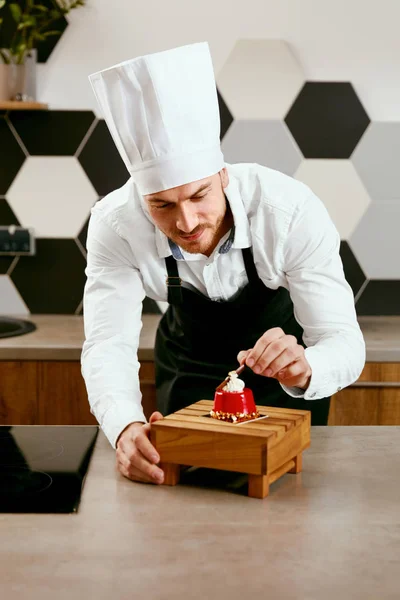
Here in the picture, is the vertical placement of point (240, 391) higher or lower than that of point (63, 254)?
higher

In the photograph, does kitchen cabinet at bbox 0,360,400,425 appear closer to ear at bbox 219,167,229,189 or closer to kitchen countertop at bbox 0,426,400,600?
ear at bbox 219,167,229,189

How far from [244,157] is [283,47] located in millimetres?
410

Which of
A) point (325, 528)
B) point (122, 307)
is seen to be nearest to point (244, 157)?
point (122, 307)

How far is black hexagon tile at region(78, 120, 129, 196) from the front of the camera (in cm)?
279

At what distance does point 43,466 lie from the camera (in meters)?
1.37

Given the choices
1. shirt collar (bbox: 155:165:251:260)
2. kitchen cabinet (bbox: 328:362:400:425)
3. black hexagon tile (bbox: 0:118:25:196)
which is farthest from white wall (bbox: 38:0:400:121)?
shirt collar (bbox: 155:165:251:260)

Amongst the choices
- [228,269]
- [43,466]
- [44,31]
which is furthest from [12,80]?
[43,466]

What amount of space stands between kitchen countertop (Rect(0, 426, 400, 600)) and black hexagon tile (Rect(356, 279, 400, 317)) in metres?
1.56

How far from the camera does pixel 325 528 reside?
3.59 ft

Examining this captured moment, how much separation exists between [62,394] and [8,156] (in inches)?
37.9

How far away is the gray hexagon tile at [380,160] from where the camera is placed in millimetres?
2777

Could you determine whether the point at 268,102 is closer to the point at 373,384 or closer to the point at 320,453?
the point at 373,384

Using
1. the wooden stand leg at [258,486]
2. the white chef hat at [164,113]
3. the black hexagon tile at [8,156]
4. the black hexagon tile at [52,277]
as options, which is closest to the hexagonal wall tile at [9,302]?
the black hexagon tile at [52,277]

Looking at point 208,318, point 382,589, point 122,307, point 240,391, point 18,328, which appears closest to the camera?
point 382,589
